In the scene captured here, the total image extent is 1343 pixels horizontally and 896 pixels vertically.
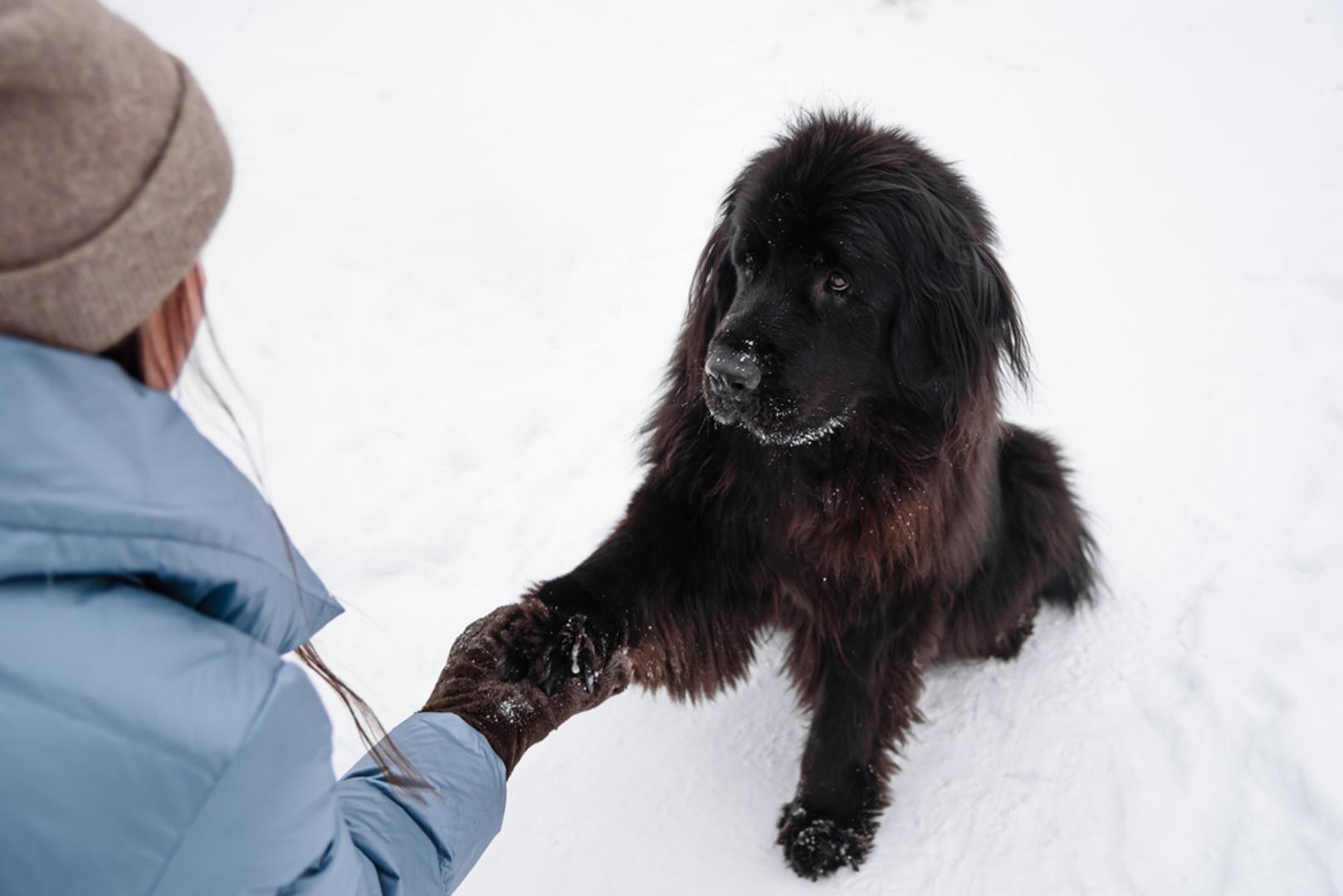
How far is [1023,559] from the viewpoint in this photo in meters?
2.77

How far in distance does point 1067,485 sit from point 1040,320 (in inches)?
61.9

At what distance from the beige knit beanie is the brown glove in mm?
1163

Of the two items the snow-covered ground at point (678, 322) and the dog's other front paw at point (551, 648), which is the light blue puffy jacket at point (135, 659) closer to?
the snow-covered ground at point (678, 322)

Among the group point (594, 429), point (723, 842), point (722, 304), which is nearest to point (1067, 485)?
point (722, 304)

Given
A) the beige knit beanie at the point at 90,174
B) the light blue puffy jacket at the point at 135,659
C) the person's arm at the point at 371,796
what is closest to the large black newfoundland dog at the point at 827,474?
the person's arm at the point at 371,796

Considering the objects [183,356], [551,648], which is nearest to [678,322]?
[551,648]

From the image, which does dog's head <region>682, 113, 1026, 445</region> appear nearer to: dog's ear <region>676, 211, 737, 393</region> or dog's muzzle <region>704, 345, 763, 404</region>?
dog's muzzle <region>704, 345, 763, 404</region>

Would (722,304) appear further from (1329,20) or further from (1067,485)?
(1329,20)

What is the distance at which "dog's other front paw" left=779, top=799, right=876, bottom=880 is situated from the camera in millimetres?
2389

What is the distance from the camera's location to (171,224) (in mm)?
1052

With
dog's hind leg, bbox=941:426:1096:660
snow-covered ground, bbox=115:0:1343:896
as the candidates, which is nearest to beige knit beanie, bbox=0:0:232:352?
snow-covered ground, bbox=115:0:1343:896

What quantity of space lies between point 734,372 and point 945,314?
58cm

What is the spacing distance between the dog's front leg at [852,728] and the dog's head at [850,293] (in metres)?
0.60

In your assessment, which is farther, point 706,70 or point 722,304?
point 706,70
